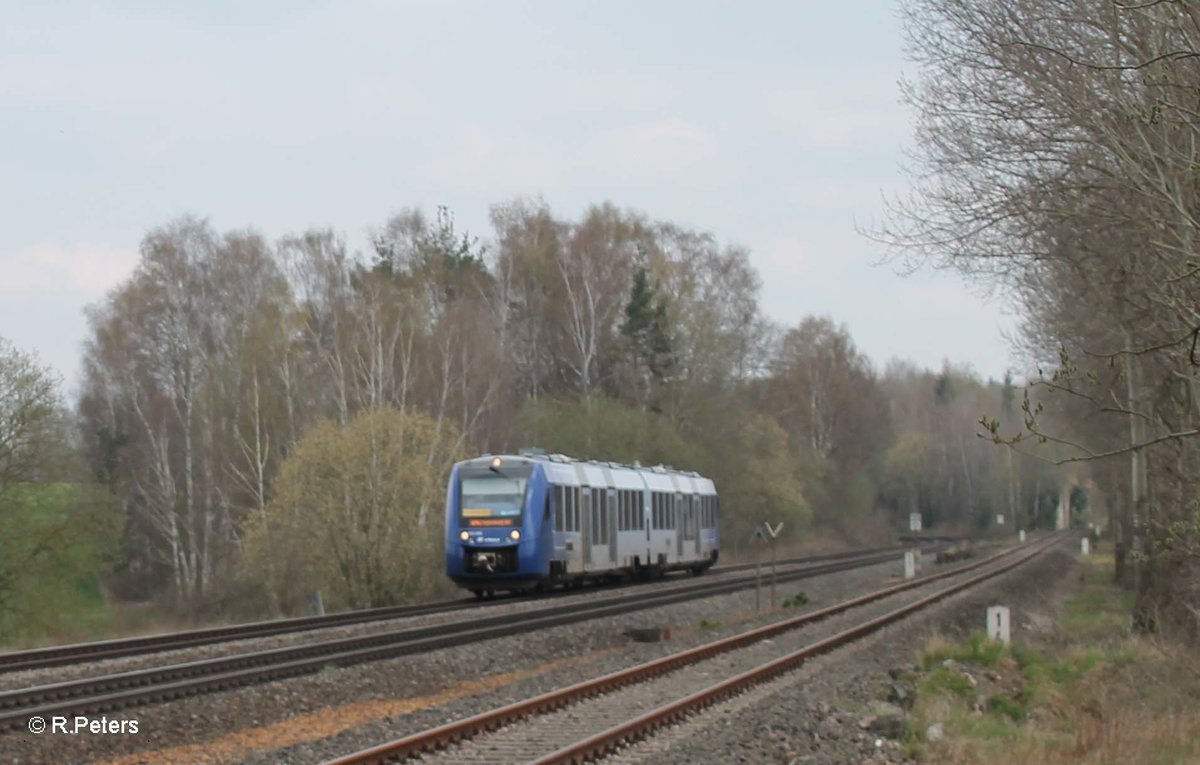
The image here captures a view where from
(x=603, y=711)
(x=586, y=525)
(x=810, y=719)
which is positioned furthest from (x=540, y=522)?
(x=810, y=719)

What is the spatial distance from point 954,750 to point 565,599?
18727 mm

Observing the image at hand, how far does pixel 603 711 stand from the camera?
14.3 meters

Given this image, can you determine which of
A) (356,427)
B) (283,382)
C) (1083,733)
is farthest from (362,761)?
(283,382)

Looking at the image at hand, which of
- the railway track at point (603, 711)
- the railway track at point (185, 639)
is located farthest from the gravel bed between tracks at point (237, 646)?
the railway track at point (603, 711)

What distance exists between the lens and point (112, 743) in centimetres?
1235

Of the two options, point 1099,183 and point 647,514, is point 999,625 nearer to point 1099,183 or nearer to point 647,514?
point 1099,183

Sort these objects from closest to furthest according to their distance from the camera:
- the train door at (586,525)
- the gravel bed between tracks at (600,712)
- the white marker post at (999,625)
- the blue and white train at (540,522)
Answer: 1. the gravel bed between tracks at (600,712)
2. the white marker post at (999,625)
3. the blue and white train at (540,522)
4. the train door at (586,525)

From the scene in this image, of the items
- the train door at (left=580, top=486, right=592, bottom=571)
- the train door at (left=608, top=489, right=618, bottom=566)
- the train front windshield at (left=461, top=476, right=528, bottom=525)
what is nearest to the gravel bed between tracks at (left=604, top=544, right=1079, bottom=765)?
the train front windshield at (left=461, top=476, right=528, bottom=525)

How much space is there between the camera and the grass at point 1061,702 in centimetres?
1227

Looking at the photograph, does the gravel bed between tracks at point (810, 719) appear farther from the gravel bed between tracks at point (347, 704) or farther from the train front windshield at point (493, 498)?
the train front windshield at point (493, 498)

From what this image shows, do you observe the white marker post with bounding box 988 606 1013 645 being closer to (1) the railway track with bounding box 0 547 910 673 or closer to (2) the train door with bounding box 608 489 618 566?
(1) the railway track with bounding box 0 547 910 673

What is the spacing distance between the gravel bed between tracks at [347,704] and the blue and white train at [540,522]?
7340 mm

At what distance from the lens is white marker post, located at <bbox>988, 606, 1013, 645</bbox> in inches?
813

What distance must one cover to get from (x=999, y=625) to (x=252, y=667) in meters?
9.60
